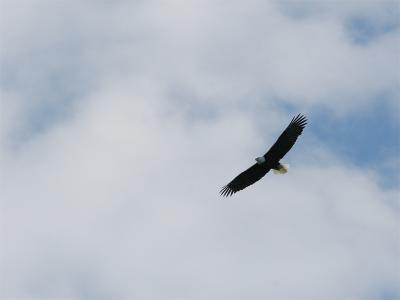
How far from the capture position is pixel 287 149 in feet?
239

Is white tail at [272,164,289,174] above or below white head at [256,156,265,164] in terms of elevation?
below

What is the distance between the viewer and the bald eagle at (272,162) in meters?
72.4

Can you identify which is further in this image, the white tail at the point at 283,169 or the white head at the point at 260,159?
the white tail at the point at 283,169

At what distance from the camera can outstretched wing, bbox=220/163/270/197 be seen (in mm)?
73750

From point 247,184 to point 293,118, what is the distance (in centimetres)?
432

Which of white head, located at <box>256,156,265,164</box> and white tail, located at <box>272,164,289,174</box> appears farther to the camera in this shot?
white tail, located at <box>272,164,289,174</box>

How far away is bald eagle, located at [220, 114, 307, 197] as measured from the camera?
72.4m

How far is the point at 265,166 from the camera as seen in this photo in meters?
73.5

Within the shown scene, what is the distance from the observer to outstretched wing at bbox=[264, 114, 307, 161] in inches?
2847

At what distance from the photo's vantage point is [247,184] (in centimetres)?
7444

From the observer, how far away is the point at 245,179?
244 ft

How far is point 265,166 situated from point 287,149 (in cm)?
151

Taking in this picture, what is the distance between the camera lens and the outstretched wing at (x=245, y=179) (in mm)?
73750

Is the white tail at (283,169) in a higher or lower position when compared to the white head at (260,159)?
lower
